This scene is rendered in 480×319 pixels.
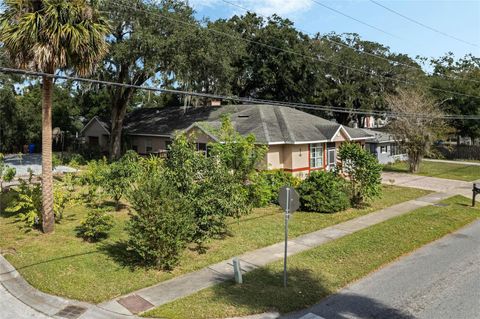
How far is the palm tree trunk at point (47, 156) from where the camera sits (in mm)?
12594

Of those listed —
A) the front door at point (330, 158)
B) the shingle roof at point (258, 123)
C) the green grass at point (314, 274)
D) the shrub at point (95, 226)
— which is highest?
the shingle roof at point (258, 123)

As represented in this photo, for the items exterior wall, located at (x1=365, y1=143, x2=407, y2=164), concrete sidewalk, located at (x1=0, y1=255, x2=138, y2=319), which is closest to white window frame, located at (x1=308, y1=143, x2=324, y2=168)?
exterior wall, located at (x1=365, y1=143, x2=407, y2=164)

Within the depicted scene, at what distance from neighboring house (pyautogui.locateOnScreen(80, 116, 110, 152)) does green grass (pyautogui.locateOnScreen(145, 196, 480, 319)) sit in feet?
99.3

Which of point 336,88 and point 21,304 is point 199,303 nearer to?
point 21,304

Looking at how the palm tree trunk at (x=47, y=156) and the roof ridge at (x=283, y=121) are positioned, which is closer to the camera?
the palm tree trunk at (x=47, y=156)

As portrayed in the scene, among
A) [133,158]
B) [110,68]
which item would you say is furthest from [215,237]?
[110,68]

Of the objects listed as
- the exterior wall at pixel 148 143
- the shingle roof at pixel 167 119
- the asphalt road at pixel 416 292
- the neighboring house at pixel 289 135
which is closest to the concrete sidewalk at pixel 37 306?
the asphalt road at pixel 416 292

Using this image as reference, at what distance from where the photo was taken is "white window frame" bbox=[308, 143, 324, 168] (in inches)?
1017

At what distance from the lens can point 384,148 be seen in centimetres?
3816

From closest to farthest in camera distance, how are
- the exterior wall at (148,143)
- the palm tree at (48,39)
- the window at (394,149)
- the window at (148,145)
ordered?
the palm tree at (48,39) < the exterior wall at (148,143) < the window at (148,145) < the window at (394,149)

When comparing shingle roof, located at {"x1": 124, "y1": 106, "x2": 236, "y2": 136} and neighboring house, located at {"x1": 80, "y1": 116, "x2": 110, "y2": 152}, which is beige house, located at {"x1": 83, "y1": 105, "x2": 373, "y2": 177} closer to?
shingle roof, located at {"x1": 124, "y1": 106, "x2": 236, "y2": 136}

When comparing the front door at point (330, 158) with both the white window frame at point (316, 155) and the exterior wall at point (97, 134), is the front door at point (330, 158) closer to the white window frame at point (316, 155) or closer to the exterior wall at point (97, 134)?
the white window frame at point (316, 155)

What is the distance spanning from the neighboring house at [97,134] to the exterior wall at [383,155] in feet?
83.0

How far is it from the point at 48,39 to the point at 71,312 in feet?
26.7
